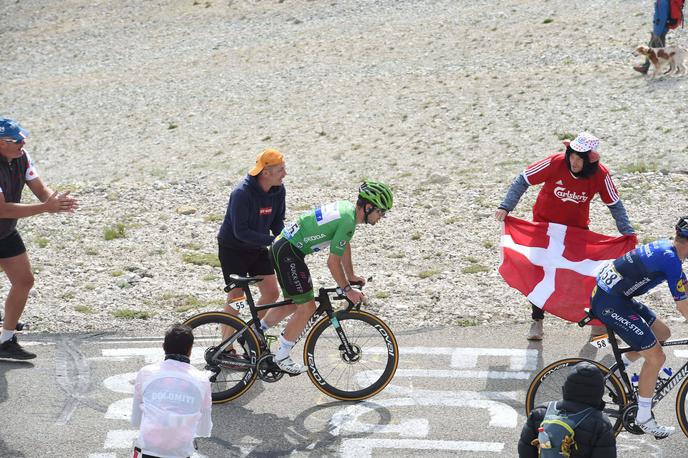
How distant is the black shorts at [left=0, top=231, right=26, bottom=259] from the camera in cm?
890

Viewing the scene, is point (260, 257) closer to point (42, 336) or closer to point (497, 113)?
point (42, 336)

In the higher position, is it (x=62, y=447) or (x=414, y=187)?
(x=414, y=187)

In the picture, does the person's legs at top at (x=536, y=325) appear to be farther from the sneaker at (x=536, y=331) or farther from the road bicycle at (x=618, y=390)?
the road bicycle at (x=618, y=390)

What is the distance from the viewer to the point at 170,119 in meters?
23.4

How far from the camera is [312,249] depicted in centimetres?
827

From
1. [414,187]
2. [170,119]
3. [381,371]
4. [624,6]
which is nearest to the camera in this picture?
[381,371]

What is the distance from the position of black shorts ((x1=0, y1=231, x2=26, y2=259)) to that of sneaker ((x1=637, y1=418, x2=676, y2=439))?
614 cm

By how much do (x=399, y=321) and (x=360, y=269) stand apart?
1.84 meters

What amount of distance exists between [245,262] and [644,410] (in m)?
3.95

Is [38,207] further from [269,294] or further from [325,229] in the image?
[325,229]

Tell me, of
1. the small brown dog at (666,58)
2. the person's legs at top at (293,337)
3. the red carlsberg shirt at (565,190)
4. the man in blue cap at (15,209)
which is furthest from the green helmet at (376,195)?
the small brown dog at (666,58)

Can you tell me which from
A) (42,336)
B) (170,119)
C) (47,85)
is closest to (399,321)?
(42,336)

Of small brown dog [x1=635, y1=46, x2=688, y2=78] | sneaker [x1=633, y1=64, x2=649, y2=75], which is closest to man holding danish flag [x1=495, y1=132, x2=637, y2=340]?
small brown dog [x1=635, y1=46, x2=688, y2=78]

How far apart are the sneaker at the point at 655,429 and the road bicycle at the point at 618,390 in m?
0.07
